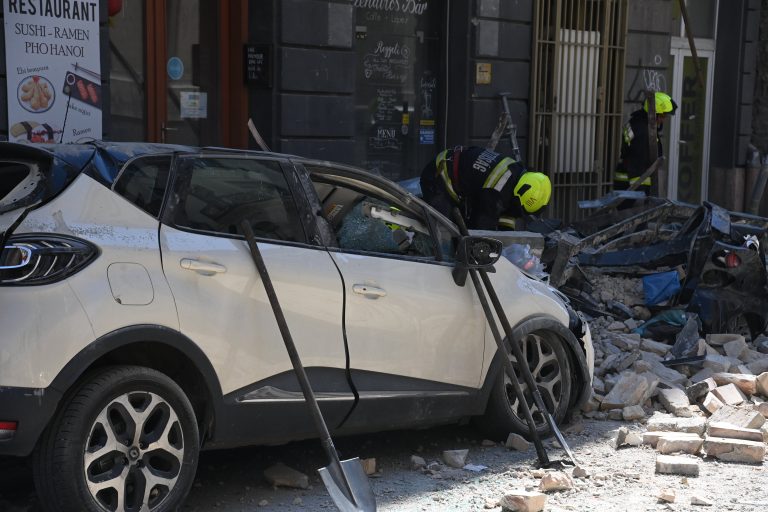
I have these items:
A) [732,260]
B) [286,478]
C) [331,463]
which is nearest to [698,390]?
[732,260]

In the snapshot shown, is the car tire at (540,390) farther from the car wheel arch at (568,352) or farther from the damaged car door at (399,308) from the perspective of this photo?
the damaged car door at (399,308)

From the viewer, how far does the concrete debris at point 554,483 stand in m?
5.47

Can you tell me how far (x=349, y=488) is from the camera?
4.86 metres

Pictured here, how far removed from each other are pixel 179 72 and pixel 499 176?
342 centimetres

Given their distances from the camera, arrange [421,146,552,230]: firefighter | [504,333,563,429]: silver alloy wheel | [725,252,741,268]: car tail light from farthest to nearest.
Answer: [725,252,741,268]: car tail light < [421,146,552,230]: firefighter < [504,333,563,429]: silver alloy wheel

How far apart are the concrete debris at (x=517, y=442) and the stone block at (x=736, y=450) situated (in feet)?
3.19

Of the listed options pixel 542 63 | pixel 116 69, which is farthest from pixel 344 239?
pixel 542 63

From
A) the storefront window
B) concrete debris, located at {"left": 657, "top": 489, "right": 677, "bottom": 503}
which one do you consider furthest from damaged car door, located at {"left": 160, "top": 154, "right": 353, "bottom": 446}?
the storefront window

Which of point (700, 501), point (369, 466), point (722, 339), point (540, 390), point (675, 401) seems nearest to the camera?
point (700, 501)

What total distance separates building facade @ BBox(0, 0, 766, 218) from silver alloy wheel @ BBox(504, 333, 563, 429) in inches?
181

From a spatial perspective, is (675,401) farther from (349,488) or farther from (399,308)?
(349,488)

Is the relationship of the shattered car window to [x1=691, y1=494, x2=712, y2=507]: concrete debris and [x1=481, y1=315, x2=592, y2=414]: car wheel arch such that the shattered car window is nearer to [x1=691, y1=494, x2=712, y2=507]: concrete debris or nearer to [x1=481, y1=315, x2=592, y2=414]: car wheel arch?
[x1=481, y1=315, x2=592, y2=414]: car wheel arch

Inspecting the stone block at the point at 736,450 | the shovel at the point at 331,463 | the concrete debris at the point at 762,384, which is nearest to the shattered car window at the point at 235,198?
the shovel at the point at 331,463

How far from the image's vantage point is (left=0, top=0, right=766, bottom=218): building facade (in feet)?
34.2
